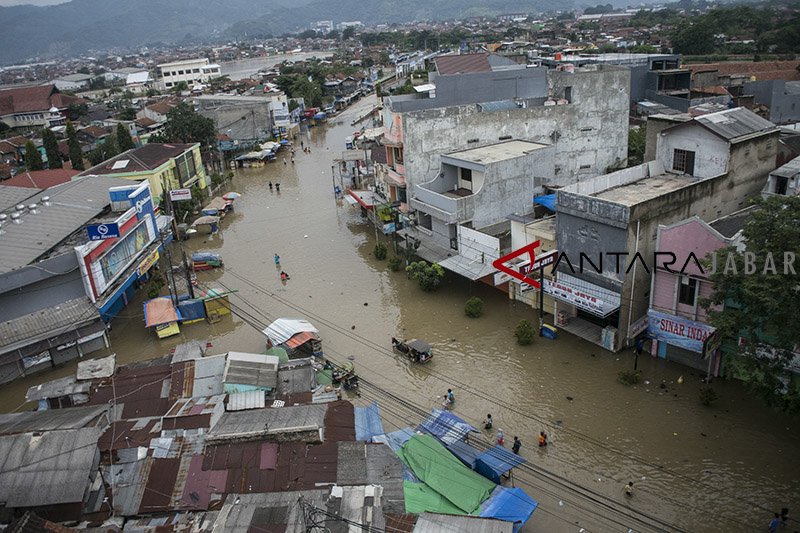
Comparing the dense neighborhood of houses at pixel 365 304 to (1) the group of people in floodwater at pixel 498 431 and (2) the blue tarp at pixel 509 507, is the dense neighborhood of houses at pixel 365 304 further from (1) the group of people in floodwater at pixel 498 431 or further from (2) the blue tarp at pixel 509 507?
(1) the group of people in floodwater at pixel 498 431

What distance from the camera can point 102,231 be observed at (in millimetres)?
24672

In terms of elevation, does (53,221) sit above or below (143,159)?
below

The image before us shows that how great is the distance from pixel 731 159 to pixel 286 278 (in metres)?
20.5

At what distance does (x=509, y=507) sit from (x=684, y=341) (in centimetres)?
913

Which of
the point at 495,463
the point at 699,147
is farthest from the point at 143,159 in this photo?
the point at 495,463

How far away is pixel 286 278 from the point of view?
29.5 meters

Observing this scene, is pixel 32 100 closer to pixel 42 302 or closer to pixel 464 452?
pixel 42 302

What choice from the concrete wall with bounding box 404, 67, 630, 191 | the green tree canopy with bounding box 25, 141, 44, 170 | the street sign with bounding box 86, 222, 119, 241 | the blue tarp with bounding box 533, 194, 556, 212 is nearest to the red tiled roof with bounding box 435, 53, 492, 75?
the concrete wall with bounding box 404, 67, 630, 191

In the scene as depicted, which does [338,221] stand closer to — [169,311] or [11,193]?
[169,311]

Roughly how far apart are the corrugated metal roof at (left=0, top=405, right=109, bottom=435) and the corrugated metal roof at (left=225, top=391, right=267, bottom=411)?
3.31 m

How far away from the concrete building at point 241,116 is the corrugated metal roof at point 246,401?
5005 cm

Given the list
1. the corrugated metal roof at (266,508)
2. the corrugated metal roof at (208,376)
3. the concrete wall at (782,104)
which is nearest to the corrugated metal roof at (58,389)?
the corrugated metal roof at (208,376)

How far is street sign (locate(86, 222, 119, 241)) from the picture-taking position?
2445cm

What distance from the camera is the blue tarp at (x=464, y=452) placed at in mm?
14453
